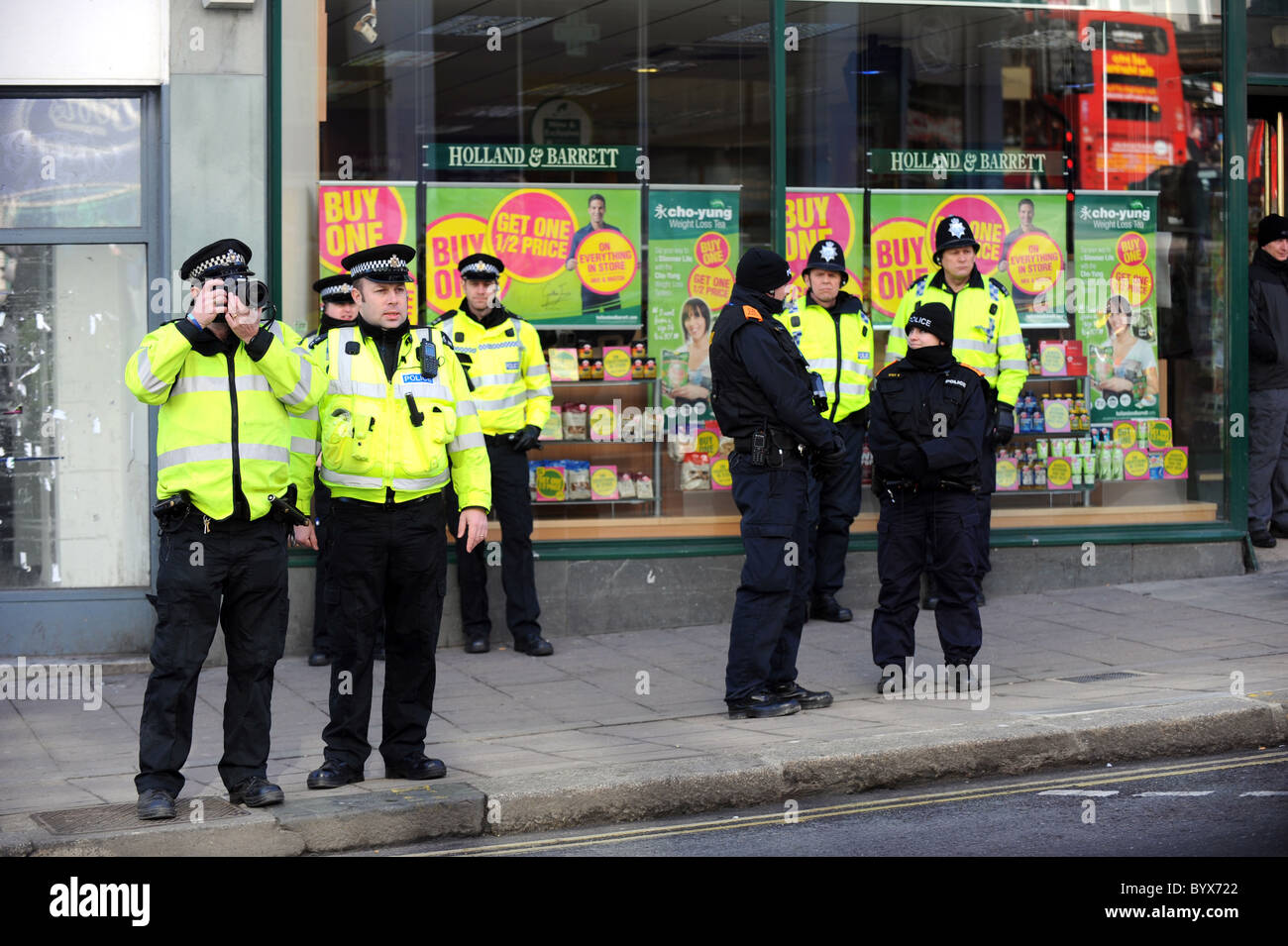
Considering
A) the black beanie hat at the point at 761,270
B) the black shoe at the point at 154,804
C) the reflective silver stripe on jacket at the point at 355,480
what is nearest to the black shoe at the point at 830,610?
the black beanie hat at the point at 761,270

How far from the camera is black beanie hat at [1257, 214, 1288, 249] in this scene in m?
12.3

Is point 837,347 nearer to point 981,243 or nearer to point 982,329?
point 982,329

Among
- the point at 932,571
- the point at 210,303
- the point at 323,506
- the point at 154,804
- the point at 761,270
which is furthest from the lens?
the point at 323,506

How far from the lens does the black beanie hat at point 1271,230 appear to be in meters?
12.3

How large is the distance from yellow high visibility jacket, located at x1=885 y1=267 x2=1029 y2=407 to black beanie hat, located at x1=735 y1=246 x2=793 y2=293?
2.48 meters

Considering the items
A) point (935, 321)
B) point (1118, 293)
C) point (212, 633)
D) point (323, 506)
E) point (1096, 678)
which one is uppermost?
point (1118, 293)

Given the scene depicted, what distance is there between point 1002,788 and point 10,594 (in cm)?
596

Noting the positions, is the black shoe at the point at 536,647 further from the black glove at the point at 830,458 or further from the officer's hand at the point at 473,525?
the officer's hand at the point at 473,525

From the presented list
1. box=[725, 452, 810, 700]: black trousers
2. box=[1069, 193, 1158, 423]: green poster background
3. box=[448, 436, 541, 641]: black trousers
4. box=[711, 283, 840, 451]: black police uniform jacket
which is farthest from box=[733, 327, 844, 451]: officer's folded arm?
box=[1069, 193, 1158, 423]: green poster background

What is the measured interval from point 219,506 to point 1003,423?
5630mm

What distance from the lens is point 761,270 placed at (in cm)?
813

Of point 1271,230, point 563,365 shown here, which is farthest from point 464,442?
point 1271,230

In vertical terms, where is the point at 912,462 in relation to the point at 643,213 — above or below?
below

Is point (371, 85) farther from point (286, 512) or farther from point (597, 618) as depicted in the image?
point (286, 512)
